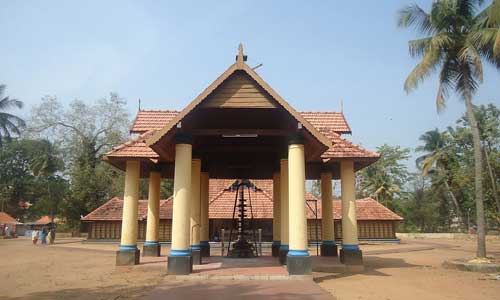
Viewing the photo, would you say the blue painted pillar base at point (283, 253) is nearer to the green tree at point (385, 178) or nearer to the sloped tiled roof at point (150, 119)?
the sloped tiled roof at point (150, 119)

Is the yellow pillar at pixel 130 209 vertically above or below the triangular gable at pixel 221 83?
below

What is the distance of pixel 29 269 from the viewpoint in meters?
14.6

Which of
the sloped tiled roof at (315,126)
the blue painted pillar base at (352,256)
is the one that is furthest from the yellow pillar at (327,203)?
the blue painted pillar base at (352,256)

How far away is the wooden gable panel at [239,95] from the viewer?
10.3 metres

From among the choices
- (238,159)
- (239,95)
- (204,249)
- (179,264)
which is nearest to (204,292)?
(179,264)

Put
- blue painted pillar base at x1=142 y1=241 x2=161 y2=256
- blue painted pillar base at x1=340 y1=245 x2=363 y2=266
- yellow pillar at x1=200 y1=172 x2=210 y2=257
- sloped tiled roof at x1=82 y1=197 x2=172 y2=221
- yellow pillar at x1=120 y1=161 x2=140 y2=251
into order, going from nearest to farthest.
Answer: blue painted pillar base at x1=340 y1=245 x2=363 y2=266 → yellow pillar at x1=120 y1=161 x2=140 y2=251 → yellow pillar at x1=200 y1=172 x2=210 y2=257 → blue painted pillar base at x1=142 y1=241 x2=161 y2=256 → sloped tiled roof at x1=82 y1=197 x2=172 y2=221

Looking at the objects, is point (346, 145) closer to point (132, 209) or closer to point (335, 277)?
point (335, 277)

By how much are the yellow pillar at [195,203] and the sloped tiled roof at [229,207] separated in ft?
38.5

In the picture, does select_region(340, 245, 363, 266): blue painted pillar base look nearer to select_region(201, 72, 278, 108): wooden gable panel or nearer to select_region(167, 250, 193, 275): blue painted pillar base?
select_region(167, 250, 193, 275): blue painted pillar base

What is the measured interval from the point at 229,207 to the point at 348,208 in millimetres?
15801

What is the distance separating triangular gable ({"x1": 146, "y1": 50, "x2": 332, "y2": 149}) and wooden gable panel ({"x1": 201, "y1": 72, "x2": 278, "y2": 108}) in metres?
0.18

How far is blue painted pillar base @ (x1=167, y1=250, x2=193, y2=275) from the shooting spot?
1027 cm

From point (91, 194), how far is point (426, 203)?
135 feet

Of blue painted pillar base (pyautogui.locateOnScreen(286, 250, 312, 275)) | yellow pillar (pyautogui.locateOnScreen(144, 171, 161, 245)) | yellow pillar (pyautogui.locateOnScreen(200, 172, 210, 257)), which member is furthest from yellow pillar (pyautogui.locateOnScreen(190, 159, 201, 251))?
blue painted pillar base (pyautogui.locateOnScreen(286, 250, 312, 275))
